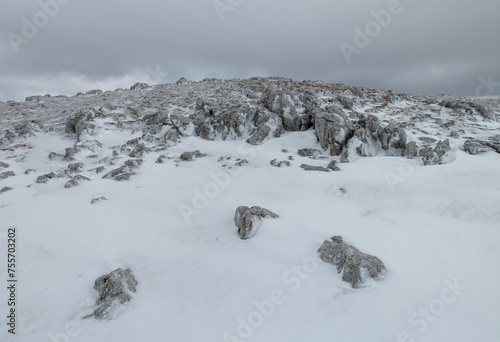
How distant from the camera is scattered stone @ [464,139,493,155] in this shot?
60.8 feet

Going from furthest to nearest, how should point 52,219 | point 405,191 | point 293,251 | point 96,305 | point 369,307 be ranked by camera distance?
point 405,191 → point 52,219 → point 293,251 → point 96,305 → point 369,307

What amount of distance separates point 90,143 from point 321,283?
938 inches

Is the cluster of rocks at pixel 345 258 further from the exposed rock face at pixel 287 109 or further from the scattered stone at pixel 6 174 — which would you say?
the scattered stone at pixel 6 174

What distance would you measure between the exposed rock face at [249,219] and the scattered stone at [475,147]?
16179 millimetres

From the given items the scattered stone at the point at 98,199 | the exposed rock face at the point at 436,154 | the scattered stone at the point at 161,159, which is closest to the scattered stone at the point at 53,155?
the scattered stone at the point at 161,159

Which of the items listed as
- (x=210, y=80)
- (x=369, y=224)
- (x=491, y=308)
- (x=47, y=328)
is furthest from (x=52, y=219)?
(x=210, y=80)

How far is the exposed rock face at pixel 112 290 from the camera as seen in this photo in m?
8.73

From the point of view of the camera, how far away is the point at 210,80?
6619 cm

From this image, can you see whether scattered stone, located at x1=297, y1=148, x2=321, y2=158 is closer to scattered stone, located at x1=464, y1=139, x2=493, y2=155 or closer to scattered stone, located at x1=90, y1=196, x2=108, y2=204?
scattered stone, located at x1=464, y1=139, x2=493, y2=155

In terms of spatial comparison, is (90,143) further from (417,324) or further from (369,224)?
(417,324)

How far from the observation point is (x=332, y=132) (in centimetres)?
2120

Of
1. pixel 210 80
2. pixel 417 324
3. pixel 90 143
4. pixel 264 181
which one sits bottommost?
pixel 417 324

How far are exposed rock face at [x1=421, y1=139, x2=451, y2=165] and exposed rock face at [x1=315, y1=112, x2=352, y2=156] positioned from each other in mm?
5613

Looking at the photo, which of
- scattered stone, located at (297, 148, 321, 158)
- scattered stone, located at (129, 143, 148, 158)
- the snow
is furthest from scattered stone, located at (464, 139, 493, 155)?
scattered stone, located at (129, 143, 148, 158)
